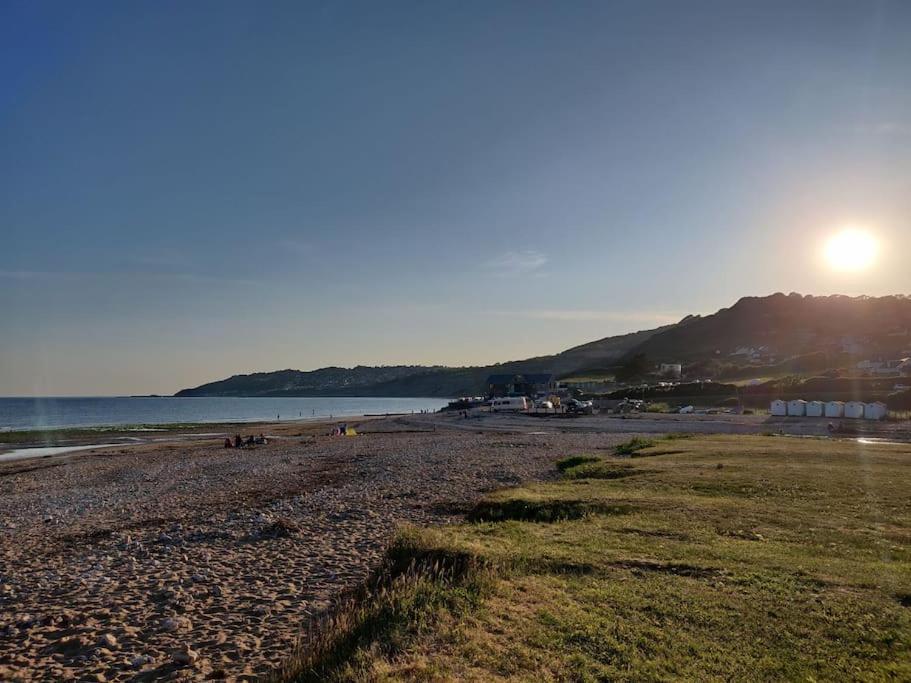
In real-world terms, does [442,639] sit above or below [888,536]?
above

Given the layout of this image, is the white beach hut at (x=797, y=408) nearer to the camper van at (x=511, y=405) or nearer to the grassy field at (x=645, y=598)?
the camper van at (x=511, y=405)

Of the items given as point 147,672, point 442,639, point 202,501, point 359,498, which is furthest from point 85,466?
point 442,639

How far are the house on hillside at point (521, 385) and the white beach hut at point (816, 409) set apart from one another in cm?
9687

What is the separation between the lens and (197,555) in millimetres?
14586

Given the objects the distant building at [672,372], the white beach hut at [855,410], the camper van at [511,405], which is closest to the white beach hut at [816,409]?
the white beach hut at [855,410]

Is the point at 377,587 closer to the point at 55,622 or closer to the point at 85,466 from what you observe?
the point at 55,622

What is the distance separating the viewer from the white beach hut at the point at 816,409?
69.3 meters

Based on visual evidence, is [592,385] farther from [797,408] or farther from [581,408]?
[797,408]

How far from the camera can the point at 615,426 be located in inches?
2618

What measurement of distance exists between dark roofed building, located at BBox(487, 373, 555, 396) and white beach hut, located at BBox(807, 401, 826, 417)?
320 feet

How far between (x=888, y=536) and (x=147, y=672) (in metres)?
12.8

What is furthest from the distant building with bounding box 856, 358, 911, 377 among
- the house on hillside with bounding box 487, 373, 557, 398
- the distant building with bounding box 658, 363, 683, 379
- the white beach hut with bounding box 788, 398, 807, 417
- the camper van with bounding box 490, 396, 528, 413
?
the house on hillside with bounding box 487, 373, 557, 398

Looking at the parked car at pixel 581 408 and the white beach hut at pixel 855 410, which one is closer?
the white beach hut at pixel 855 410

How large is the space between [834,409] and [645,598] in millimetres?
70560
